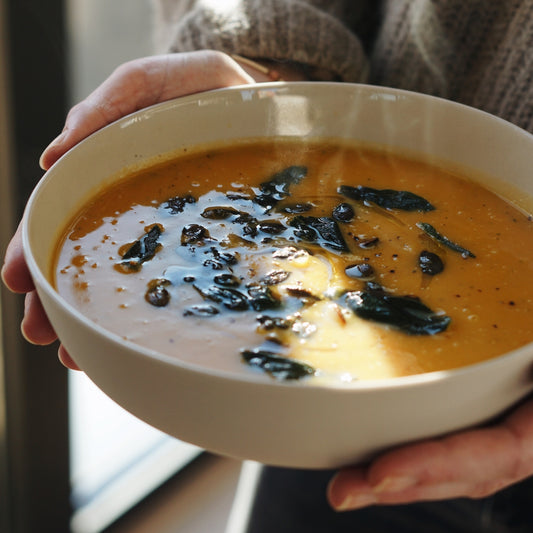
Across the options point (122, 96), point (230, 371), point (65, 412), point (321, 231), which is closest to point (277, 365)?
point (230, 371)

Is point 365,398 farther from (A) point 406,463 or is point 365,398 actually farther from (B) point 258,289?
(B) point 258,289

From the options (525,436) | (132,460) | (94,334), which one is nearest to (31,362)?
(132,460)

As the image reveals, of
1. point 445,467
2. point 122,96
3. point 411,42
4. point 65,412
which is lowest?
point 65,412

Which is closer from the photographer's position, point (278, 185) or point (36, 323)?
point (36, 323)

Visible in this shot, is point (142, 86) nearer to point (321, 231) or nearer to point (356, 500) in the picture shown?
point (321, 231)

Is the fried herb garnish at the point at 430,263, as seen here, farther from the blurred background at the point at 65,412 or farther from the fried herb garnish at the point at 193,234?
the blurred background at the point at 65,412

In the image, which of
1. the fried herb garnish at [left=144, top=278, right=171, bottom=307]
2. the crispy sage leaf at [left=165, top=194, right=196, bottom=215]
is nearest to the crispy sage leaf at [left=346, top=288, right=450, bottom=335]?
the fried herb garnish at [left=144, top=278, right=171, bottom=307]

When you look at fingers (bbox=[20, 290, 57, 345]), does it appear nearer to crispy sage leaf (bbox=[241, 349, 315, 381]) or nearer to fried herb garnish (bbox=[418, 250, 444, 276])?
crispy sage leaf (bbox=[241, 349, 315, 381])
